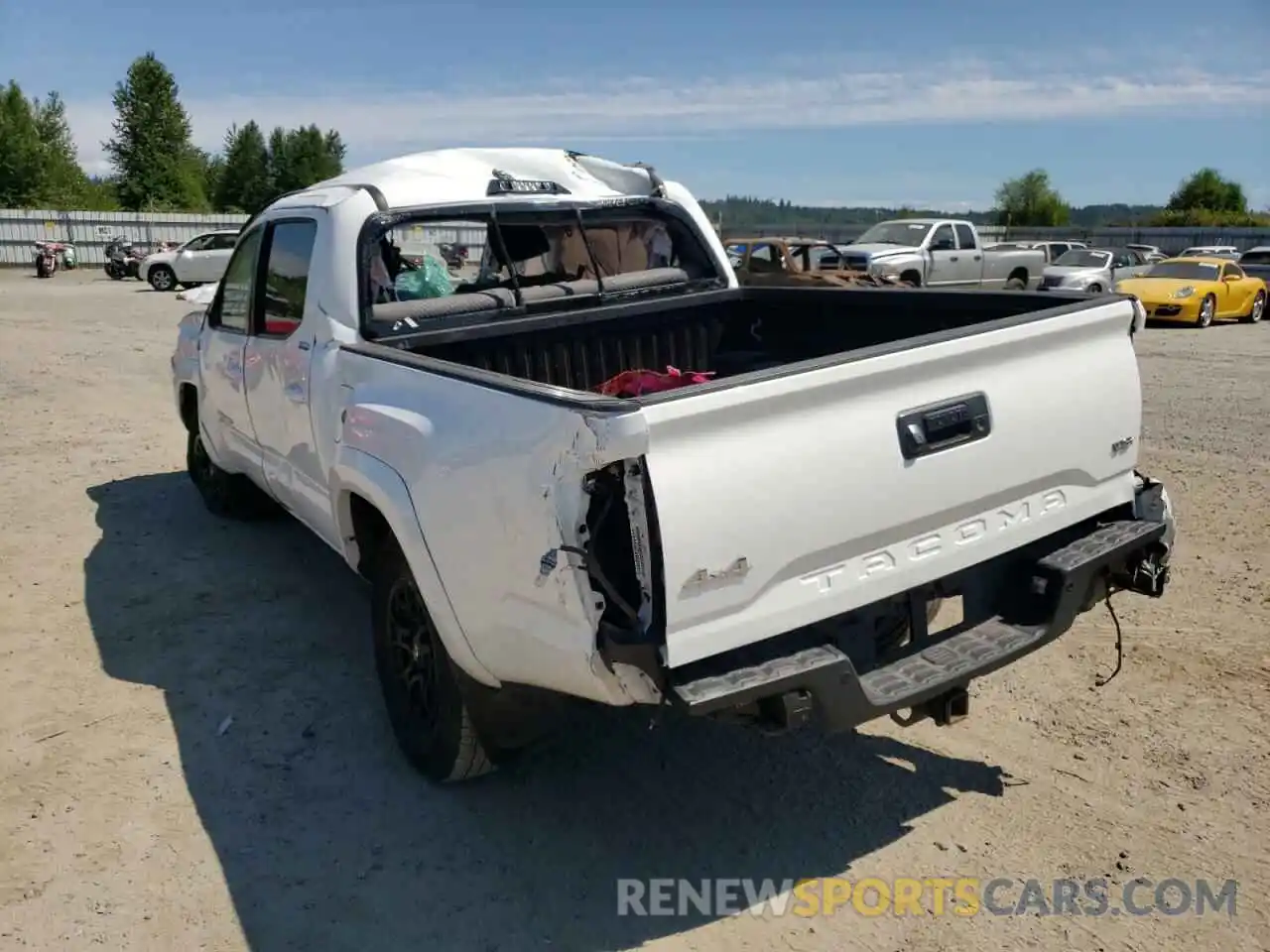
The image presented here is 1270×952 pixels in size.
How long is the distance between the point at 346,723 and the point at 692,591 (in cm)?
221

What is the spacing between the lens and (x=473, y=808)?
369 cm

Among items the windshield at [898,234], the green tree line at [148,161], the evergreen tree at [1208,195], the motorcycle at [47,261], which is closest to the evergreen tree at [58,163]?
the green tree line at [148,161]

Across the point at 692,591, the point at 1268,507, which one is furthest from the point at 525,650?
the point at 1268,507

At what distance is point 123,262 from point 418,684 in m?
36.5

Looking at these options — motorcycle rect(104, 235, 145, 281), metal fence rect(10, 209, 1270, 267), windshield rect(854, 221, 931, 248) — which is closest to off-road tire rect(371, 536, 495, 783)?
windshield rect(854, 221, 931, 248)

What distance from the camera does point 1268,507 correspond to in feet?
21.9

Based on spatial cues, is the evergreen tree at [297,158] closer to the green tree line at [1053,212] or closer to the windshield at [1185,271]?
the green tree line at [1053,212]

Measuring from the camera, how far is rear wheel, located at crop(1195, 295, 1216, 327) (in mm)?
20250

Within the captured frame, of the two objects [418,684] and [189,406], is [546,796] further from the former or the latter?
[189,406]

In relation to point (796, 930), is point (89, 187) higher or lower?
higher

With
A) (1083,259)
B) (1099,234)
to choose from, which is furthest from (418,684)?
(1099,234)

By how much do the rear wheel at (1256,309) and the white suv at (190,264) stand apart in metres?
25.6

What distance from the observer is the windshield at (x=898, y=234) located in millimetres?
22797

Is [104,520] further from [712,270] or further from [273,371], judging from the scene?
[712,270]
